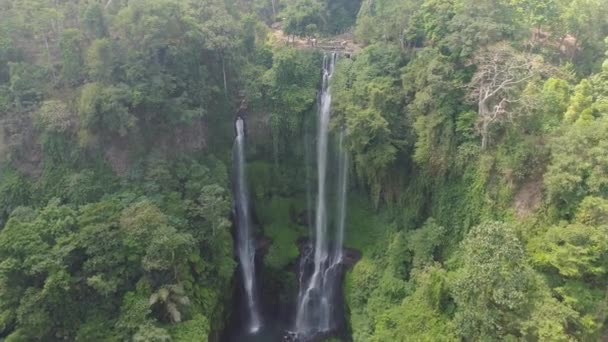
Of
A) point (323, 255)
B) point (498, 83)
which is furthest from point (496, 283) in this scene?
point (323, 255)

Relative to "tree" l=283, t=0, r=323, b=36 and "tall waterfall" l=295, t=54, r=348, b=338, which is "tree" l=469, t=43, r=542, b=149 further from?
"tree" l=283, t=0, r=323, b=36

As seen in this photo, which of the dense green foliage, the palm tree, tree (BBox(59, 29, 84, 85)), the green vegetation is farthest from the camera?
tree (BBox(59, 29, 84, 85))

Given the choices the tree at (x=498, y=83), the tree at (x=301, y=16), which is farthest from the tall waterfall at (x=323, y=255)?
the tree at (x=498, y=83)

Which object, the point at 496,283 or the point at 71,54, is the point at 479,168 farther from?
the point at 71,54

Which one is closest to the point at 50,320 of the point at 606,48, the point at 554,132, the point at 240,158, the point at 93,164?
the point at 93,164

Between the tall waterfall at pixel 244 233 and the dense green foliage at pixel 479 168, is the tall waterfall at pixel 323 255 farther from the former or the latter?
the tall waterfall at pixel 244 233

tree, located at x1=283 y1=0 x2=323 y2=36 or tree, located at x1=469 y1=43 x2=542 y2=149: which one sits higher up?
tree, located at x1=283 y1=0 x2=323 y2=36

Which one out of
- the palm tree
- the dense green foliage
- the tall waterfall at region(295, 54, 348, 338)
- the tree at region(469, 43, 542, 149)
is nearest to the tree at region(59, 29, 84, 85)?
the palm tree
